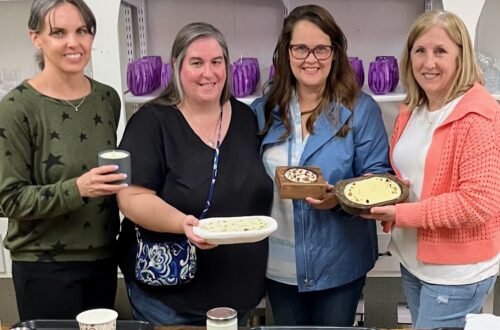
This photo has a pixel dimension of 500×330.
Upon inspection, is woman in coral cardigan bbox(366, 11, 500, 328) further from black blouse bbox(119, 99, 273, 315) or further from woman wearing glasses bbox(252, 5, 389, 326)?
black blouse bbox(119, 99, 273, 315)

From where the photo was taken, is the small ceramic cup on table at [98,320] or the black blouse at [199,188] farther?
the black blouse at [199,188]

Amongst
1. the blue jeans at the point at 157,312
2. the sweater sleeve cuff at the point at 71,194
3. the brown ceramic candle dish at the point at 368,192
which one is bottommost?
the blue jeans at the point at 157,312

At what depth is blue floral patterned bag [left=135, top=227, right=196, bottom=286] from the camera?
1571mm

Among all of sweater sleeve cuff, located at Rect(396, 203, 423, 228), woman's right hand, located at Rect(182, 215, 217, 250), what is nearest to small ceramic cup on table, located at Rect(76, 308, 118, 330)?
woman's right hand, located at Rect(182, 215, 217, 250)

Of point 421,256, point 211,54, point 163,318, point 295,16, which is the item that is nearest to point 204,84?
point 211,54

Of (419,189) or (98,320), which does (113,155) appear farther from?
(419,189)

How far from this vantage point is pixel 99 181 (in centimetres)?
145

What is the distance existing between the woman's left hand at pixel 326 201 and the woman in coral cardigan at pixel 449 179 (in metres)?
0.13

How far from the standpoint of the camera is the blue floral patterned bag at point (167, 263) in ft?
5.16

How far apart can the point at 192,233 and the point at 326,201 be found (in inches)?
16.9

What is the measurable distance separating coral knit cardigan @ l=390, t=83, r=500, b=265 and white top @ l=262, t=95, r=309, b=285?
34cm

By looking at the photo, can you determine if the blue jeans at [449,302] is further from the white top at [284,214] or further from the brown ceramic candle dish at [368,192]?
the white top at [284,214]

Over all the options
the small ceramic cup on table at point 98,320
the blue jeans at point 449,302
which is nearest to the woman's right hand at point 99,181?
the small ceramic cup on table at point 98,320

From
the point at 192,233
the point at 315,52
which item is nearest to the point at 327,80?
the point at 315,52
